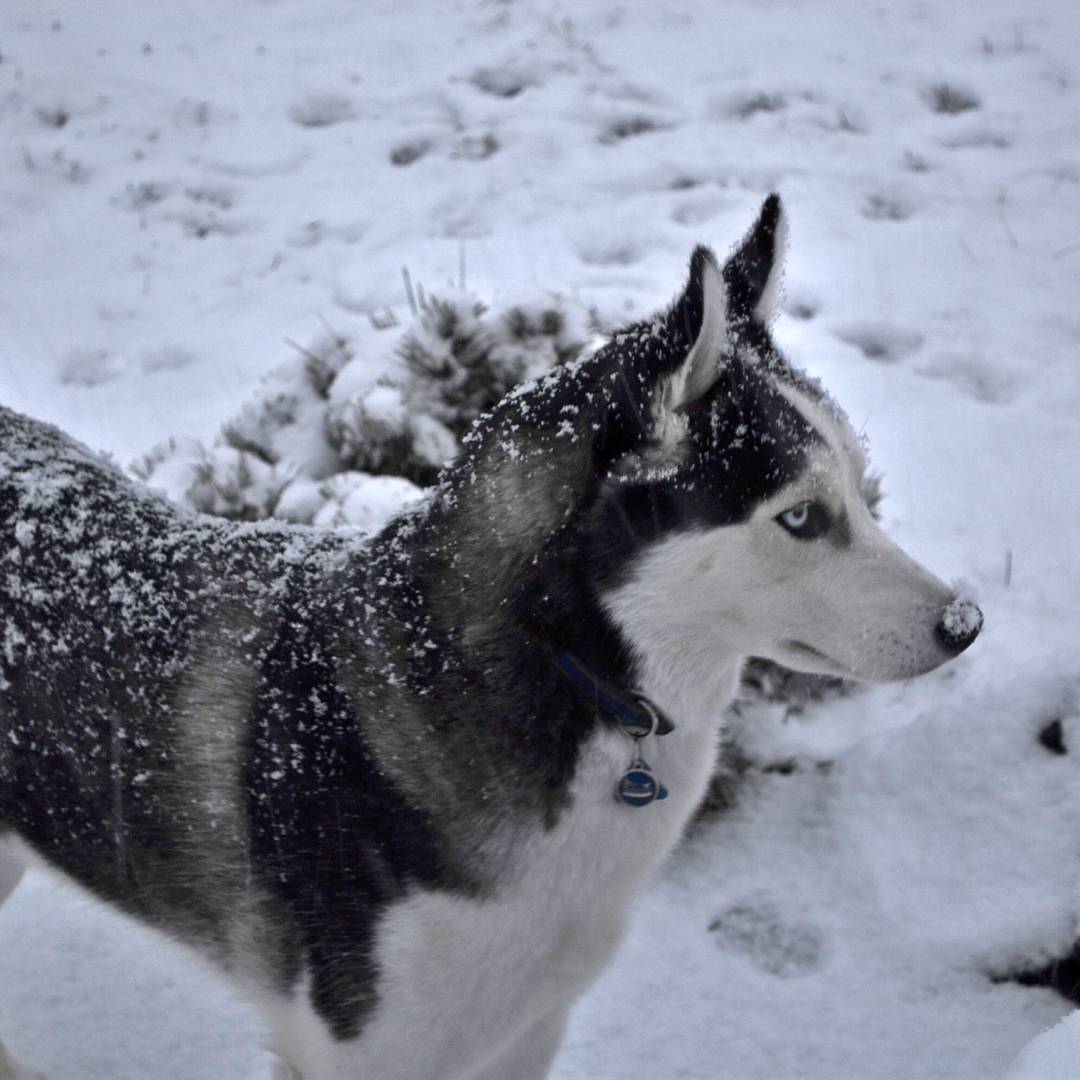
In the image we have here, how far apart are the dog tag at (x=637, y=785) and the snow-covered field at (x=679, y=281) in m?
0.75

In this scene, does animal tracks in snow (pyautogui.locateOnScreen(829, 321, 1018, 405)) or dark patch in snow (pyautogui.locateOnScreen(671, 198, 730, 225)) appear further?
dark patch in snow (pyautogui.locateOnScreen(671, 198, 730, 225))

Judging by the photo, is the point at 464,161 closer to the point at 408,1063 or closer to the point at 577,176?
the point at 577,176

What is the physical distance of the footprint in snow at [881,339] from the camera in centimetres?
408

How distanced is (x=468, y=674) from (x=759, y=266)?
0.83m

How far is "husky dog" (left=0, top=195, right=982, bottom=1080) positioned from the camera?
166 cm

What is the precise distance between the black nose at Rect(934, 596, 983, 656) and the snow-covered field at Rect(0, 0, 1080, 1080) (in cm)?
66

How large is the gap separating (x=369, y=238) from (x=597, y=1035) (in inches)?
133

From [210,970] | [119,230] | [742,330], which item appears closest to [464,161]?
[119,230]

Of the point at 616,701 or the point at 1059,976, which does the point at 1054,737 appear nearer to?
the point at 1059,976

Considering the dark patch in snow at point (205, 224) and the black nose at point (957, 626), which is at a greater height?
the black nose at point (957, 626)

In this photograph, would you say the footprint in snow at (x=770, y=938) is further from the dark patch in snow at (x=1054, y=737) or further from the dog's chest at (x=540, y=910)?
the dog's chest at (x=540, y=910)

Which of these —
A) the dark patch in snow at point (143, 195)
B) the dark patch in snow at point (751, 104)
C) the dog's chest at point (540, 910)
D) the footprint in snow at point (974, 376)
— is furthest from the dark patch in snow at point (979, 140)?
the dog's chest at point (540, 910)

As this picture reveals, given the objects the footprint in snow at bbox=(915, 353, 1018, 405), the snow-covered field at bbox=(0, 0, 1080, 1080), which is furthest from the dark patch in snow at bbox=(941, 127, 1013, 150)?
the footprint in snow at bbox=(915, 353, 1018, 405)

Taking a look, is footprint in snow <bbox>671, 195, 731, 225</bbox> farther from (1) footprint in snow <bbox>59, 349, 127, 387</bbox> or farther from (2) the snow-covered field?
(1) footprint in snow <bbox>59, 349, 127, 387</bbox>
